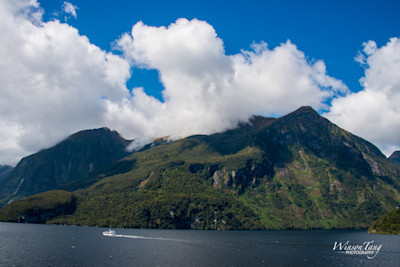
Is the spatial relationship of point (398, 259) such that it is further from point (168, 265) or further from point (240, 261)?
Result: point (168, 265)

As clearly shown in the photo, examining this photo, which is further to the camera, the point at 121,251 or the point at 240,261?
the point at 121,251

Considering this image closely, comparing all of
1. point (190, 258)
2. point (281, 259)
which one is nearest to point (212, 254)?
point (190, 258)

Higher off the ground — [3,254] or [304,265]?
[3,254]

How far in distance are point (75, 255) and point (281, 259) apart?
103 metres

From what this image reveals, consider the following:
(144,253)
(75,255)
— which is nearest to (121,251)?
(144,253)

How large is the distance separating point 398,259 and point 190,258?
111 metres

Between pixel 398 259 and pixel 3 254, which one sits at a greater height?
pixel 3 254

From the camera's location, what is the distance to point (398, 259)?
171 metres

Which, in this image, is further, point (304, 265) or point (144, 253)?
point (144, 253)

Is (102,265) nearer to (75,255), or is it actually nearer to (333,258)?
(75,255)

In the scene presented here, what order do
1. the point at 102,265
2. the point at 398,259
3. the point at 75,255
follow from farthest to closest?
the point at 398,259 → the point at 75,255 → the point at 102,265

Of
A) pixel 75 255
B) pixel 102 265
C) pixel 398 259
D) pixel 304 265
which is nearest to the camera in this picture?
pixel 102 265

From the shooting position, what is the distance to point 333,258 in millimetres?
170875

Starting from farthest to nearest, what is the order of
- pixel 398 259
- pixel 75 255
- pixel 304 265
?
pixel 398 259 → pixel 75 255 → pixel 304 265
